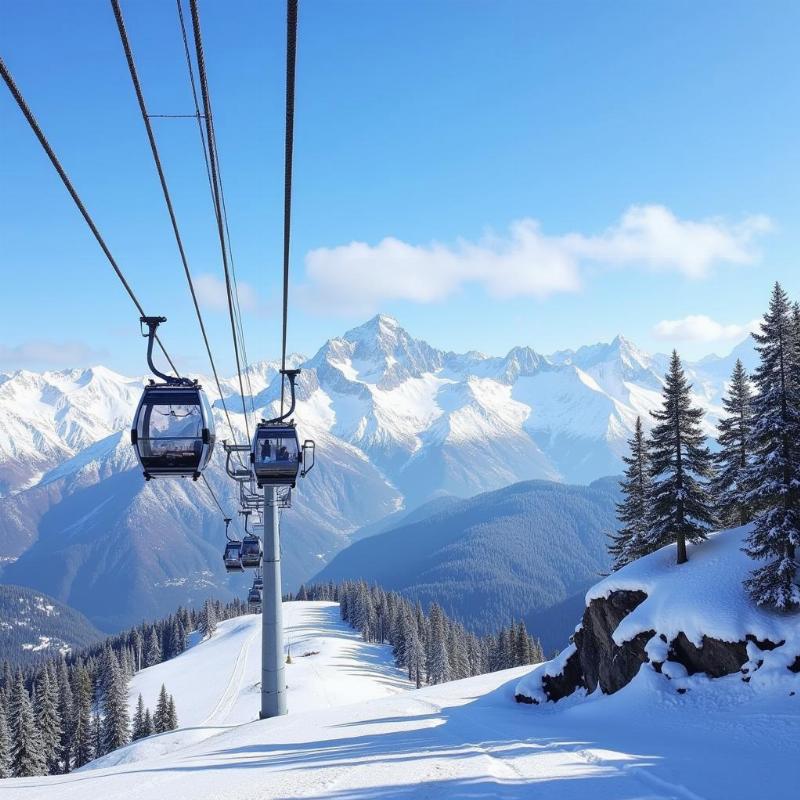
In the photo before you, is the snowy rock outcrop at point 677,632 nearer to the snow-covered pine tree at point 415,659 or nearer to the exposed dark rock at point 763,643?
the exposed dark rock at point 763,643

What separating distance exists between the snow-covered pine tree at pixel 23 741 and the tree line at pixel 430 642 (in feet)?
158

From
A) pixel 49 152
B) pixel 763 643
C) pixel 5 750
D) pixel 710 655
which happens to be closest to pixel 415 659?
pixel 5 750

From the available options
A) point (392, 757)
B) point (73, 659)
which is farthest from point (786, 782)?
point (73, 659)

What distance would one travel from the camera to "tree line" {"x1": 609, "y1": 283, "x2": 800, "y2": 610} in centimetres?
2495

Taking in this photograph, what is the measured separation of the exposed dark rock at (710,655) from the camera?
23.4 metres

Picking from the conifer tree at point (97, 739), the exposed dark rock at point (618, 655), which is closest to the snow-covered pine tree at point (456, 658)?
the conifer tree at point (97, 739)

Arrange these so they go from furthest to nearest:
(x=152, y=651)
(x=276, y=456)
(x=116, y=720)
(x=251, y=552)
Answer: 1. (x=152, y=651)
2. (x=116, y=720)
3. (x=251, y=552)
4. (x=276, y=456)

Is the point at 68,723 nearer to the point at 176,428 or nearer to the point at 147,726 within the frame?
the point at 147,726

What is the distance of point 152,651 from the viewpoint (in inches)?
5748

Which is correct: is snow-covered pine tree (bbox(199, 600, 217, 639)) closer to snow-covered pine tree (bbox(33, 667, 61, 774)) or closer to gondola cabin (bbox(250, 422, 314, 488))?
snow-covered pine tree (bbox(33, 667, 61, 774))

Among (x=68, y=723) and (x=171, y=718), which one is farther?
(x=68, y=723)

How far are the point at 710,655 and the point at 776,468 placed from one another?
8.26 meters

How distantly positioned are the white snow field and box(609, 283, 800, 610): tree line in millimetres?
5940

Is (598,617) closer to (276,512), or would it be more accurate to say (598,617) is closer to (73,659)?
(276,512)
